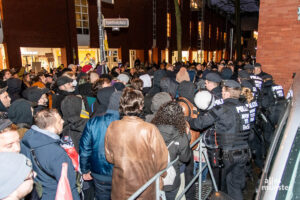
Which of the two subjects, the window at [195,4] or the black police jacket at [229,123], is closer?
the black police jacket at [229,123]

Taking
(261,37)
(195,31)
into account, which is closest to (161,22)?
(195,31)

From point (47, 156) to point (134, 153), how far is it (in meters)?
0.92

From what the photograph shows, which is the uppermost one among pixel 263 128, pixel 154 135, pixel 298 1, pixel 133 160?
pixel 298 1

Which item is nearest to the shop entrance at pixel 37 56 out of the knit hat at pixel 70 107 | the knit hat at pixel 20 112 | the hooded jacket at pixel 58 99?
the hooded jacket at pixel 58 99

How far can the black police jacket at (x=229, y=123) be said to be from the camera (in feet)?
11.8

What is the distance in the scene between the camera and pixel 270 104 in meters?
6.19

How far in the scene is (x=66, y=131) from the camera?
12.5 feet

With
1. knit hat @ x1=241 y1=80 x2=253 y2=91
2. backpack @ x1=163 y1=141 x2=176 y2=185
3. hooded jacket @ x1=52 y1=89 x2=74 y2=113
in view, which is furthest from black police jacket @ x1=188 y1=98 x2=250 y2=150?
hooded jacket @ x1=52 y1=89 x2=74 y2=113

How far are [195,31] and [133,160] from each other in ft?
138

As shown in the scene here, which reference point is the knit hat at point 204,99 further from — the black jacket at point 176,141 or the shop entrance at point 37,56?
the shop entrance at point 37,56

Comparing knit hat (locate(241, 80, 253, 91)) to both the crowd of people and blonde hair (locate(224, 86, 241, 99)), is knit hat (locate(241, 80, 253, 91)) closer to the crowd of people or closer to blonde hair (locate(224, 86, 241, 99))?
the crowd of people

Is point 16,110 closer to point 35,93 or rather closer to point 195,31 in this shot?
point 35,93

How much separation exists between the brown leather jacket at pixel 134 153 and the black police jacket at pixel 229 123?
114cm

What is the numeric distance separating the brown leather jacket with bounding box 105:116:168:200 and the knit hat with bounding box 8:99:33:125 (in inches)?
70.6
